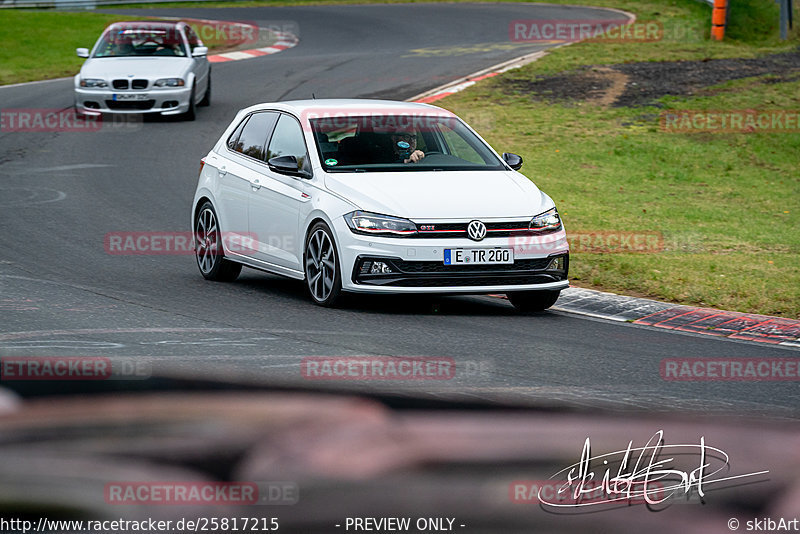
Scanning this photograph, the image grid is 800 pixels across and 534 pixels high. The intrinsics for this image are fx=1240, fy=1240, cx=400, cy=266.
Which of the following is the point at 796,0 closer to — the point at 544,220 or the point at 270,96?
the point at 270,96

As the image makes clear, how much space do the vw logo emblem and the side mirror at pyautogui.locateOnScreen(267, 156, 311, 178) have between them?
4.95ft

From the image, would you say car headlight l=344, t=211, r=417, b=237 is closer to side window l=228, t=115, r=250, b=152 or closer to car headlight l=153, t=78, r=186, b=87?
→ side window l=228, t=115, r=250, b=152

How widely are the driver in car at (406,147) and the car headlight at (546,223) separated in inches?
51.1

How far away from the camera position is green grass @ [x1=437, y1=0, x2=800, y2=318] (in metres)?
11.0

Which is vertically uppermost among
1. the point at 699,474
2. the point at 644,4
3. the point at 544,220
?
the point at 699,474

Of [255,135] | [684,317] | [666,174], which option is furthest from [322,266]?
[666,174]

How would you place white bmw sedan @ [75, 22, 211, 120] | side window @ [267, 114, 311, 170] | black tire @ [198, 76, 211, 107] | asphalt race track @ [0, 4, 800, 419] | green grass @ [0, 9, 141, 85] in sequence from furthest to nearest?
green grass @ [0, 9, 141, 85] < black tire @ [198, 76, 211, 107] < white bmw sedan @ [75, 22, 211, 120] < side window @ [267, 114, 311, 170] < asphalt race track @ [0, 4, 800, 419]

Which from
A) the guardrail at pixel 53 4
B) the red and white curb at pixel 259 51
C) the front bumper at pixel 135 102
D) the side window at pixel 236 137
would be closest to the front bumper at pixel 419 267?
the side window at pixel 236 137

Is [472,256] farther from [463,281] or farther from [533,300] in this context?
[533,300]

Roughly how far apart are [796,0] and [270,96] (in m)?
16.4

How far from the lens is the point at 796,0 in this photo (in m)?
32.9

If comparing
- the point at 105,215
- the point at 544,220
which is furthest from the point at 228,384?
the point at 105,215

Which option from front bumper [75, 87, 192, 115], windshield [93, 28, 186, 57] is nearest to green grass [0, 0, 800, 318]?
front bumper [75, 87, 192, 115]

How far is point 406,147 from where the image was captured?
405 inches
